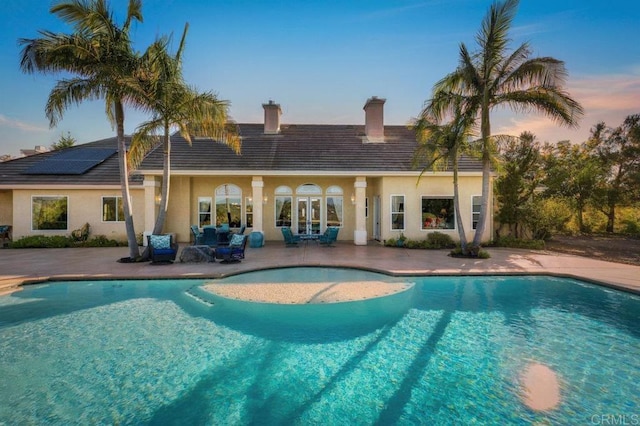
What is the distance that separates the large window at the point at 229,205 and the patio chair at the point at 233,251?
249 inches

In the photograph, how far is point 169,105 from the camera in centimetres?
1155

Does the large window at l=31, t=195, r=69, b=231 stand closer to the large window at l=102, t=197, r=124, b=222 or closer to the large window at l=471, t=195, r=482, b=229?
the large window at l=102, t=197, r=124, b=222

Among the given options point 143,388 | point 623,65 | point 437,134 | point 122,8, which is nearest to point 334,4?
point 437,134

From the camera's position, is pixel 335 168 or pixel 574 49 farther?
pixel 335 168

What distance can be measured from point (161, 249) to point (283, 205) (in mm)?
8013

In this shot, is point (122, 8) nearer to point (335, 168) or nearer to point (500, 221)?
point (335, 168)

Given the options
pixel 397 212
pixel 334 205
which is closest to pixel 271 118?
pixel 334 205

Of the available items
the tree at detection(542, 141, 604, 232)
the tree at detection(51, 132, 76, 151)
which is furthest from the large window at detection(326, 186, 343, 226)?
the tree at detection(51, 132, 76, 151)

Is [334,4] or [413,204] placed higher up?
[334,4]

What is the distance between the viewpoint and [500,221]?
16.7m

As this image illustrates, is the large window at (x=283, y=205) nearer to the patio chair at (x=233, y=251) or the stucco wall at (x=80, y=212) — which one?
the patio chair at (x=233, y=251)

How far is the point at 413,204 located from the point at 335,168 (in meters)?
4.59

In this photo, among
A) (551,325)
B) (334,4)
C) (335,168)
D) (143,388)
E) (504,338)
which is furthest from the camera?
(335,168)

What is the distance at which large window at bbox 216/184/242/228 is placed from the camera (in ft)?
59.0
